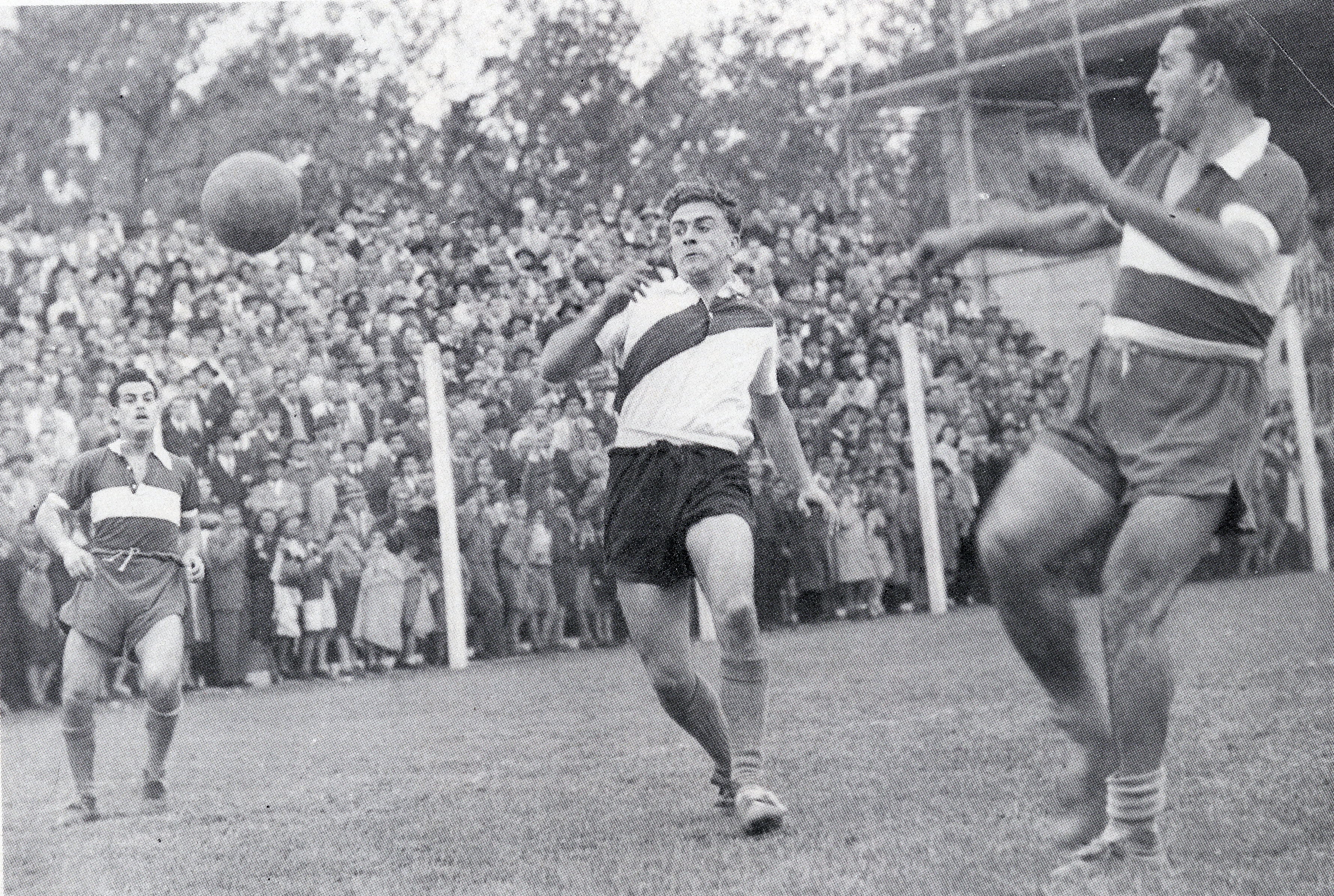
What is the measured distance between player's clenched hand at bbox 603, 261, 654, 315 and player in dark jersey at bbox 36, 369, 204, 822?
2133 mm

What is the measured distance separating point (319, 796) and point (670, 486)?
70.0 inches

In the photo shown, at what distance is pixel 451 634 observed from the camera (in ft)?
32.1

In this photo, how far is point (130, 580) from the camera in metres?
5.58

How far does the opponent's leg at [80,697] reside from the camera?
548 centimetres

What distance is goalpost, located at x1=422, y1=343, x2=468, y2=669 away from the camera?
981cm

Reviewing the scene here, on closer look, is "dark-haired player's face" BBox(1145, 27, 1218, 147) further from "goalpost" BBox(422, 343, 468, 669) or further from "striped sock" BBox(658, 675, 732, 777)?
"goalpost" BBox(422, 343, 468, 669)

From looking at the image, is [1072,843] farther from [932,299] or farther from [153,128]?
[153,128]

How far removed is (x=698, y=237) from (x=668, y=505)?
2.47 feet

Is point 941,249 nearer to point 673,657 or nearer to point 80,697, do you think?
point 673,657

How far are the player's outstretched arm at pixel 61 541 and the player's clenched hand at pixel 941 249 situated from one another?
3.01 meters

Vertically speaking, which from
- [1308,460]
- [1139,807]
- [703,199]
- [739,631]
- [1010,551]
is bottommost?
[1139,807]

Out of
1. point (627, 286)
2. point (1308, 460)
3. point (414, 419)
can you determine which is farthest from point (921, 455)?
point (627, 286)

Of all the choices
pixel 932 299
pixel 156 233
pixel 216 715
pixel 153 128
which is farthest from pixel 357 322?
pixel 153 128

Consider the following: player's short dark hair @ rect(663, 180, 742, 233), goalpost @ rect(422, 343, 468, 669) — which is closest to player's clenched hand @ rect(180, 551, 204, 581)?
player's short dark hair @ rect(663, 180, 742, 233)
